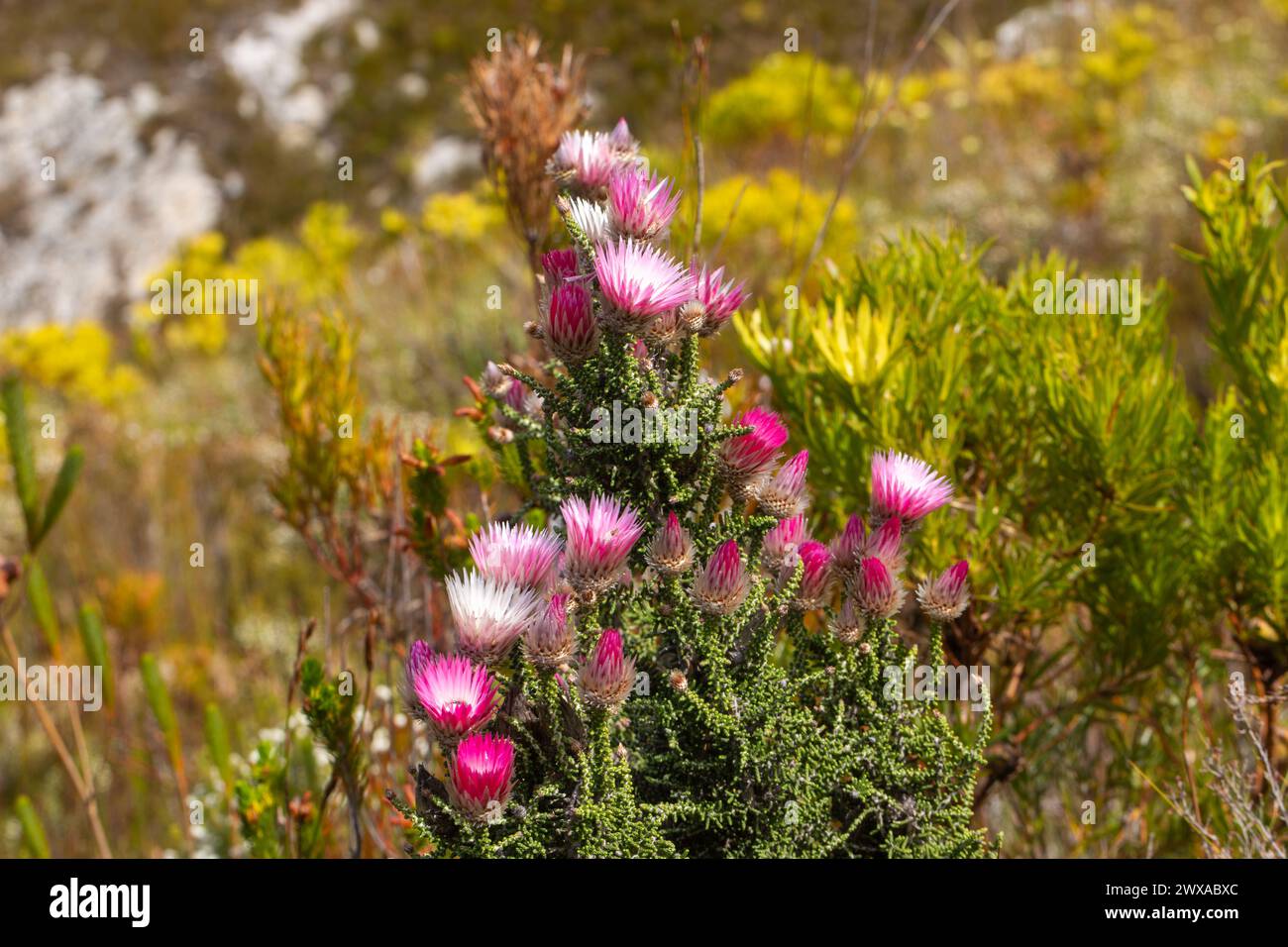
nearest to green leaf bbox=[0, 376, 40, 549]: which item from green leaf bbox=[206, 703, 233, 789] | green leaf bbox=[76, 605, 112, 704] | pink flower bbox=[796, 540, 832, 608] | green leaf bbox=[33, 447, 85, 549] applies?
green leaf bbox=[33, 447, 85, 549]

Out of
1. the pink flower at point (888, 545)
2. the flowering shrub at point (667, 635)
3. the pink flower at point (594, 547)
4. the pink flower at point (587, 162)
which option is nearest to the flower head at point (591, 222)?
the flowering shrub at point (667, 635)

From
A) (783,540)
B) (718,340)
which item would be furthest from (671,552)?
Result: (718,340)

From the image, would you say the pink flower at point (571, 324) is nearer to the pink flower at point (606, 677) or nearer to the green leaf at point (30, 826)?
the pink flower at point (606, 677)

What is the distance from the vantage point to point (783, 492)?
974mm

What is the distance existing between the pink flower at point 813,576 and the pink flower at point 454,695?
0.32 m

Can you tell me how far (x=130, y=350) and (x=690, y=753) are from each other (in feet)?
37.1

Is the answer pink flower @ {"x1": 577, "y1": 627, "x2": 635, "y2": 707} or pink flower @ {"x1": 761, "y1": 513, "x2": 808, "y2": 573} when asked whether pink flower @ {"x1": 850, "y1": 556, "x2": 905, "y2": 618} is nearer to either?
pink flower @ {"x1": 761, "y1": 513, "x2": 808, "y2": 573}

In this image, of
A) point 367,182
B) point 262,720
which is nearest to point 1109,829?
point 262,720

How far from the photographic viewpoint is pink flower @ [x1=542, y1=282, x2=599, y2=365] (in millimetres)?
875

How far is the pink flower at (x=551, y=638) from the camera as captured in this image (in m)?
0.80

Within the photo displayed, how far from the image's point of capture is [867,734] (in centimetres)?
97

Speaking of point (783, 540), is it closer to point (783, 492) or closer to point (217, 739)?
point (783, 492)
